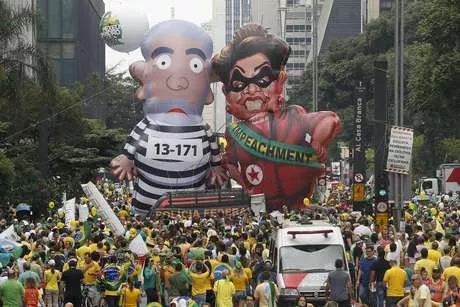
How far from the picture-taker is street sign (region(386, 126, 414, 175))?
3083 centimetres

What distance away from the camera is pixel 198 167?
4672 cm

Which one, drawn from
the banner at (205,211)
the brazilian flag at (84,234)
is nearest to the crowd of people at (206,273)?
the brazilian flag at (84,234)

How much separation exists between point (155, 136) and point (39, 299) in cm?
2578

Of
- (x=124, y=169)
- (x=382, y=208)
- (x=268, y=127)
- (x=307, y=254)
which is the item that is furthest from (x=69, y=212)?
(x=307, y=254)

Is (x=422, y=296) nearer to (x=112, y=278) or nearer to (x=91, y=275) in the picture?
(x=112, y=278)

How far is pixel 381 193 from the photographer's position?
111 ft

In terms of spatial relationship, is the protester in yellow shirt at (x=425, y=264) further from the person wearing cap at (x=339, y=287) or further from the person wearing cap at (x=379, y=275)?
the person wearing cap at (x=379, y=275)

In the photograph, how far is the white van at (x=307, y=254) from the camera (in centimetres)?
2164

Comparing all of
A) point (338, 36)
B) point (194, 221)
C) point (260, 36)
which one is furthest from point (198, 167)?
point (338, 36)

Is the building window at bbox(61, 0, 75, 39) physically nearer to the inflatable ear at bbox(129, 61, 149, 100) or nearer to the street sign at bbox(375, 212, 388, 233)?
the inflatable ear at bbox(129, 61, 149, 100)

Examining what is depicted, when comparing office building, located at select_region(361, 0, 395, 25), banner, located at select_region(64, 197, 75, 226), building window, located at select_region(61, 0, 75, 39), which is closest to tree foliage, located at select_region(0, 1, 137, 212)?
banner, located at select_region(64, 197, 75, 226)

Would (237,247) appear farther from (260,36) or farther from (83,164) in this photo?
(83,164)

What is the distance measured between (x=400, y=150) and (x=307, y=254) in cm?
934

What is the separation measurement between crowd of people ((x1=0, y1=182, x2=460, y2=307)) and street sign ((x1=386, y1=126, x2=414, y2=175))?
4343mm
